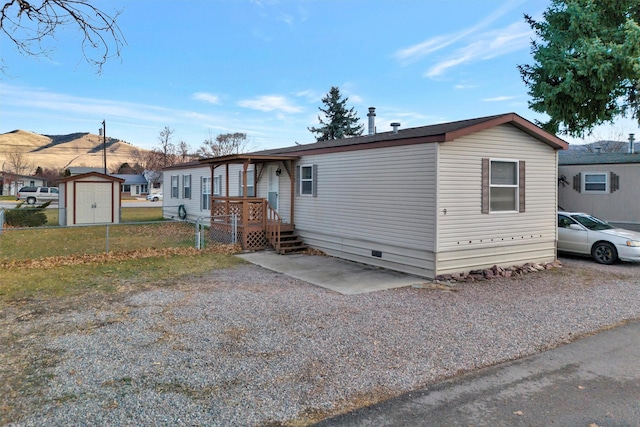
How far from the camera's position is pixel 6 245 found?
470 inches

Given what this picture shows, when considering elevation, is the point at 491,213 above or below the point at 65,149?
below

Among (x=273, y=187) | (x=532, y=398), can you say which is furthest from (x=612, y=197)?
(x=532, y=398)

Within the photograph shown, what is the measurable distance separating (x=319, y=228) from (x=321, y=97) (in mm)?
25892

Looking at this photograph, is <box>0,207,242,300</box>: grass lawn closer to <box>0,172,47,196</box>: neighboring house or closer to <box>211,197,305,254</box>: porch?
<box>211,197,305,254</box>: porch

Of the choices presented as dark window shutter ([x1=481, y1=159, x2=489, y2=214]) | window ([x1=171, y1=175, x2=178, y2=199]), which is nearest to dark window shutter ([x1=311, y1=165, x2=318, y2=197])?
dark window shutter ([x1=481, y1=159, x2=489, y2=214])

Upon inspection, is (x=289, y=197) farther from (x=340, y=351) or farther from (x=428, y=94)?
(x=428, y=94)

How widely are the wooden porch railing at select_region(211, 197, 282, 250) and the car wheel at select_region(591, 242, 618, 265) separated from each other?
844cm

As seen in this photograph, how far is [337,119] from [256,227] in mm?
24625

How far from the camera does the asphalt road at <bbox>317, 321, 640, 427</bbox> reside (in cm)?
298

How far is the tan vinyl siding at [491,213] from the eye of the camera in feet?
26.7

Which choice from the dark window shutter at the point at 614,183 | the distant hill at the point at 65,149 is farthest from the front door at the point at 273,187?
the distant hill at the point at 65,149

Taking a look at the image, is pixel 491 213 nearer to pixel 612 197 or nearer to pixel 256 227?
pixel 256 227

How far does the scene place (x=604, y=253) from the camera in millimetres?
10266

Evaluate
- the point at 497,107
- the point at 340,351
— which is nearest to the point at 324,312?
the point at 340,351
